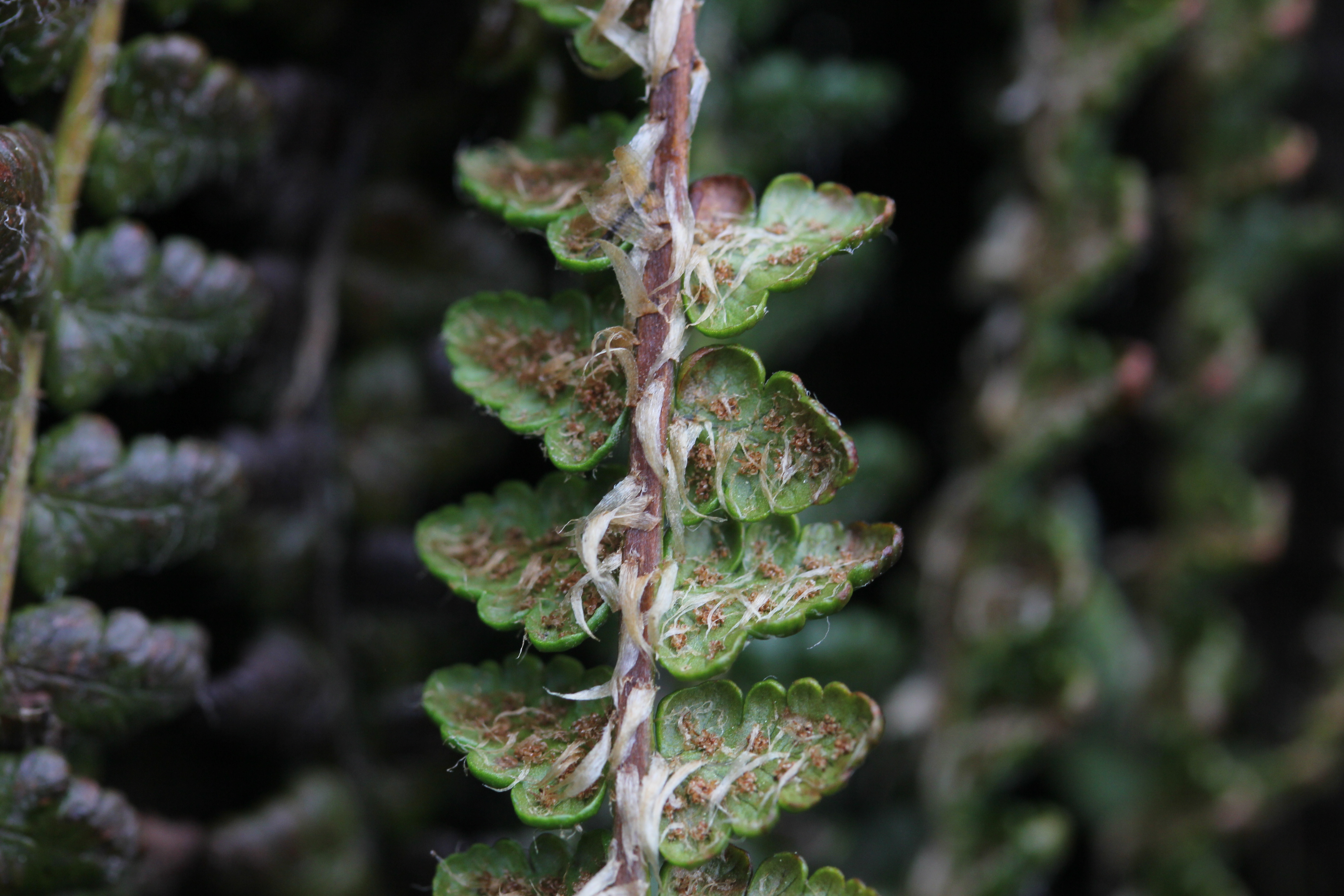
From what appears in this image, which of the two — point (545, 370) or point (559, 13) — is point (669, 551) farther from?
point (559, 13)

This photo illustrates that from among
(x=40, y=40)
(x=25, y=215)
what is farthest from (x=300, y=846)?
(x=40, y=40)

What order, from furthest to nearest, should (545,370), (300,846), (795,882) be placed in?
(300,846)
(545,370)
(795,882)

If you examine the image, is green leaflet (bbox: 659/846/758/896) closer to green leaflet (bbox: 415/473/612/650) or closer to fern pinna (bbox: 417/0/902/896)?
fern pinna (bbox: 417/0/902/896)

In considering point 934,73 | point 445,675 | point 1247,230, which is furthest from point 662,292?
point 1247,230

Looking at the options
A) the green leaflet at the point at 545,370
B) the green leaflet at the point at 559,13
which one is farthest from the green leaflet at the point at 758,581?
the green leaflet at the point at 559,13

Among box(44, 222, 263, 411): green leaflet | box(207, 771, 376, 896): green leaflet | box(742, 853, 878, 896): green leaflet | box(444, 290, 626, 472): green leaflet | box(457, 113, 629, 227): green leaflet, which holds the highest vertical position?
box(457, 113, 629, 227): green leaflet

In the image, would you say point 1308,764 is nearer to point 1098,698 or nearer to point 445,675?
point 1098,698

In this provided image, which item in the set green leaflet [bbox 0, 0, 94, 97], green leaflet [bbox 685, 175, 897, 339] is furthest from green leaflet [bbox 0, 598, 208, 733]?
green leaflet [bbox 685, 175, 897, 339]
